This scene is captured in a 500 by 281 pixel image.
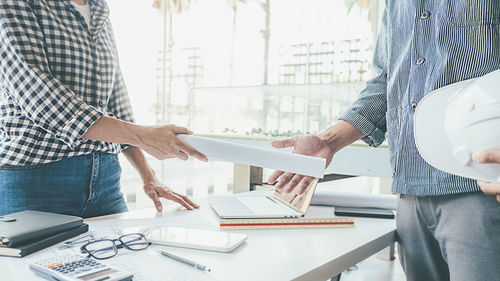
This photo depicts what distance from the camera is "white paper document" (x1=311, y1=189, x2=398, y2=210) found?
1.30 metres

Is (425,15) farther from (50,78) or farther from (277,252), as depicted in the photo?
(50,78)

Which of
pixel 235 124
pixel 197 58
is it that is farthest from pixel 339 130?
pixel 197 58

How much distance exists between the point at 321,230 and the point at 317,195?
31cm

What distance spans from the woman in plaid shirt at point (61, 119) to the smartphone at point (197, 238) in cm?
20

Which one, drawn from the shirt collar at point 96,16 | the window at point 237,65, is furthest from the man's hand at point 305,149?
the window at point 237,65

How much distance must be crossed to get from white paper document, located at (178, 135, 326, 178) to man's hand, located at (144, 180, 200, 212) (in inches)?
15.0

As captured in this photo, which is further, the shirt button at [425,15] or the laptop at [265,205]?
the laptop at [265,205]

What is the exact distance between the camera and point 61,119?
101cm

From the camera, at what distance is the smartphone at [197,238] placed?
0.85 metres

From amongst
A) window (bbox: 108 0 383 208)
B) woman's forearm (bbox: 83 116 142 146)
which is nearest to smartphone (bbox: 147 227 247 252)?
woman's forearm (bbox: 83 116 142 146)

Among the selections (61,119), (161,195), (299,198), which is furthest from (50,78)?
(299,198)

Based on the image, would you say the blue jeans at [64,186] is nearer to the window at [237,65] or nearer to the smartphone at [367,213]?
the smartphone at [367,213]

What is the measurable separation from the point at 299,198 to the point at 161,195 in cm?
46

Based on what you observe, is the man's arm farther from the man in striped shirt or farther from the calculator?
the calculator
